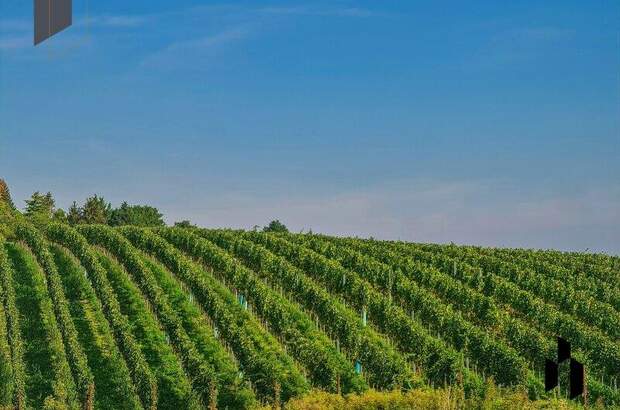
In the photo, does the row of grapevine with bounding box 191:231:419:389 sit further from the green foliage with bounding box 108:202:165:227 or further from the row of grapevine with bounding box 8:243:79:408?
the green foliage with bounding box 108:202:165:227

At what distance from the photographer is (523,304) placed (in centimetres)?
4238

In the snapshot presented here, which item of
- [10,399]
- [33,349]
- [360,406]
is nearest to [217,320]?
[33,349]

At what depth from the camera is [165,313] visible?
38219 mm

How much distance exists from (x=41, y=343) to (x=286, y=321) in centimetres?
950

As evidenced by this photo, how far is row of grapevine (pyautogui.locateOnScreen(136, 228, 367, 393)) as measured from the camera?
31.4 metres

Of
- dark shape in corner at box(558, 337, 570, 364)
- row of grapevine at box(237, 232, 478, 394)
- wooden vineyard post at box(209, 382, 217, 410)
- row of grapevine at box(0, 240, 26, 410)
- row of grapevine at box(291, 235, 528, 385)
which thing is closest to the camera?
dark shape in corner at box(558, 337, 570, 364)

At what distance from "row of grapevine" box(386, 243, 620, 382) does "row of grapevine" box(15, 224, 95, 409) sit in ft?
61.5

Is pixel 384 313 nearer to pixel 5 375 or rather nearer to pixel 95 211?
pixel 5 375

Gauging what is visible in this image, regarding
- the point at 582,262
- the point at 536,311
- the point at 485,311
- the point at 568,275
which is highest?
the point at 582,262

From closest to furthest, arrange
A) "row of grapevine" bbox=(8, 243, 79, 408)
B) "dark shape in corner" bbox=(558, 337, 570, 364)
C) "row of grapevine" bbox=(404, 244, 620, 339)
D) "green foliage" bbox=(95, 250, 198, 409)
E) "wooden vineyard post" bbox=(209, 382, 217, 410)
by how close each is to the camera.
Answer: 1. "dark shape in corner" bbox=(558, 337, 570, 364)
2. "wooden vineyard post" bbox=(209, 382, 217, 410)
3. "row of grapevine" bbox=(8, 243, 79, 408)
4. "green foliage" bbox=(95, 250, 198, 409)
5. "row of grapevine" bbox=(404, 244, 620, 339)

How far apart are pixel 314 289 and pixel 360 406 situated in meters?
22.2

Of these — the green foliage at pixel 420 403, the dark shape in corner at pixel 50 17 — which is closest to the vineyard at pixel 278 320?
the green foliage at pixel 420 403

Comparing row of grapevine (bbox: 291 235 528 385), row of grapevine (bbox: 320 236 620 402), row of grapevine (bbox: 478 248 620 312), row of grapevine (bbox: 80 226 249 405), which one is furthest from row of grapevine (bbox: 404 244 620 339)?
row of grapevine (bbox: 80 226 249 405)

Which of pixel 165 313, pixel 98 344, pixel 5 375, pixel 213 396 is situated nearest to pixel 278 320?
pixel 165 313
